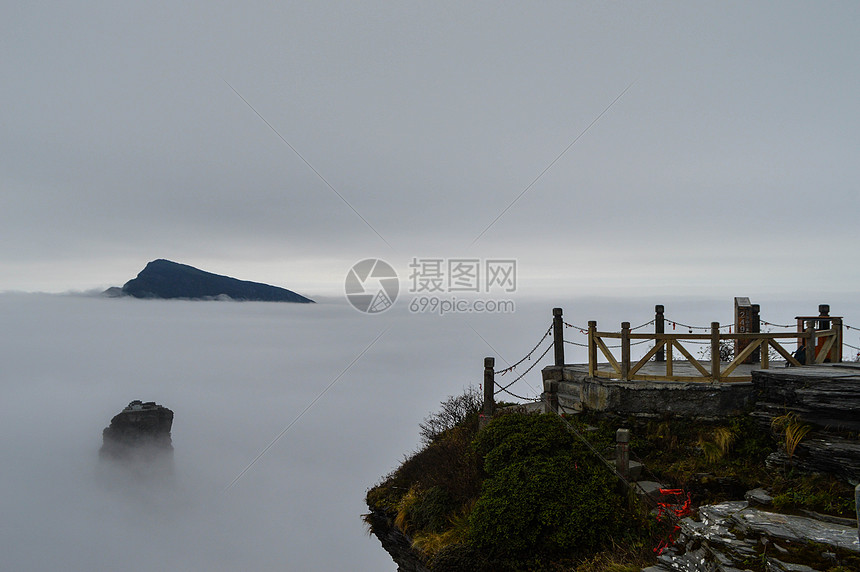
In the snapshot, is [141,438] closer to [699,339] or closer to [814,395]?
[699,339]

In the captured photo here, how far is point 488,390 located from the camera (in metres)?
13.5

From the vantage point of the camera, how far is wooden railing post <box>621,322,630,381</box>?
11713mm

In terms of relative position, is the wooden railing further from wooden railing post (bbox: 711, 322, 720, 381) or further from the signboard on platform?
the signboard on platform

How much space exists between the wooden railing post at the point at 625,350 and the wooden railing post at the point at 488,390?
342 cm

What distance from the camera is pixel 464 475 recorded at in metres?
11.7

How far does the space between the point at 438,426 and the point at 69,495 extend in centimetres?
13299

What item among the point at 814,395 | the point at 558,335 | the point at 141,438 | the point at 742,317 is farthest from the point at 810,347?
the point at 141,438

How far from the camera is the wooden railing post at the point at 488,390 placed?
43.5 feet

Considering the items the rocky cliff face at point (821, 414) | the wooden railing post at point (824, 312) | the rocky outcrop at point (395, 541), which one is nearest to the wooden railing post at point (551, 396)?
the rocky cliff face at point (821, 414)

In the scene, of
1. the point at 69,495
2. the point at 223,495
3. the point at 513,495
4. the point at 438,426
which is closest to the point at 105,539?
the point at 69,495

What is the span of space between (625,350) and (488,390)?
3.77 m

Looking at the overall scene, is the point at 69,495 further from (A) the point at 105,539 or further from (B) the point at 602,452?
(B) the point at 602,452

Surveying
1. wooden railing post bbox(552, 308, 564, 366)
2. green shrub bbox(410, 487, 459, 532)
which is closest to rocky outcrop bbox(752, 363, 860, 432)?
wooden railing post bbox(552, 308, 564, 366)

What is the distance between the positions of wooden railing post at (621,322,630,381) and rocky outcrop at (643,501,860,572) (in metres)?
4.30
